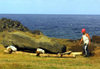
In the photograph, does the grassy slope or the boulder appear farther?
the boulder

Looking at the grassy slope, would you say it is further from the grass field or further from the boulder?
the boulder

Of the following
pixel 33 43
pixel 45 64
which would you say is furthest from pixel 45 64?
pixel 33 43

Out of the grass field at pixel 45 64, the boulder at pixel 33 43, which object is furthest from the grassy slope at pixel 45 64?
the boulder at pixel 33 43

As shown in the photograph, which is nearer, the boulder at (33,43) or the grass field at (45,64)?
the grass field at (45,64)

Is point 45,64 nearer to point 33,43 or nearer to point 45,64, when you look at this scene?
point 45,64

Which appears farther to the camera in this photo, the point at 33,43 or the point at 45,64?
the point at 33,43

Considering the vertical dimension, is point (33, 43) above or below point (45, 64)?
above

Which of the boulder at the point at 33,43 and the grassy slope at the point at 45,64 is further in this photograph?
the boulder at the point at 33,43

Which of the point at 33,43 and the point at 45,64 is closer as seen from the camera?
the point at 45,64

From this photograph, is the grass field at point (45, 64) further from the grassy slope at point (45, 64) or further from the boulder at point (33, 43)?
the boulder at point (33, 43)

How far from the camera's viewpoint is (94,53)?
810 inches

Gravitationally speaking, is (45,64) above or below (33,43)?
below

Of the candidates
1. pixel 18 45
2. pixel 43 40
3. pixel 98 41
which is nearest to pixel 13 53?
pixel 18 45

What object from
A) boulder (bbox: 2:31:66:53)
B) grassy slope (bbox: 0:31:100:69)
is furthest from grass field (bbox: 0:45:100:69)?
boulder (bbox: 2:31:66:53)
